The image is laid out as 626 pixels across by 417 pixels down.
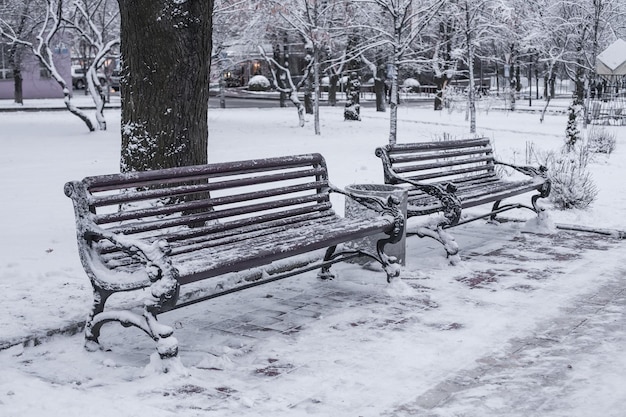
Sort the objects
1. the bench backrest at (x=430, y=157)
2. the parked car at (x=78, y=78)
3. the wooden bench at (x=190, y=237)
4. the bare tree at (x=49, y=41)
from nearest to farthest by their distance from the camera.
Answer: the wooden bench at (x=190, y=237) < the bench backrest at (x=430, y=157) < the bare tree at (x=49, y=41) < the parked car at (x=78, y=78)

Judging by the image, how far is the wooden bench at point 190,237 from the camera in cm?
450

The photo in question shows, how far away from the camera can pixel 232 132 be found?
21500 mm

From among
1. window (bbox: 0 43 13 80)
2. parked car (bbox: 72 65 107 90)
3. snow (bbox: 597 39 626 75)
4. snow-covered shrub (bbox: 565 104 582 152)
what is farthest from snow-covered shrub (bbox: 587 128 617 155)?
parked car (bbox: 72 65 107 90)

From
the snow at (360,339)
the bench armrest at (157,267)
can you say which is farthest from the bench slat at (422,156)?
the bench armrest at (157,267)

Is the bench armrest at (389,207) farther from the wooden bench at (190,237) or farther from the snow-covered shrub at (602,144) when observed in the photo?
the snow-covered shrub at (602,144)

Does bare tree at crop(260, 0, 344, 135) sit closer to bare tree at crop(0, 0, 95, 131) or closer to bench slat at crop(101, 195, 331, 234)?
bare tree at crop(0, 0, 95, 131)

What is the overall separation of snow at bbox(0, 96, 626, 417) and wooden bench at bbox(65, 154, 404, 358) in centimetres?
24

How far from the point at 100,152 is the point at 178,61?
10231mm

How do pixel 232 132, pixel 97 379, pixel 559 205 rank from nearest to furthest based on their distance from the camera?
pixel 97 379 → pixel 559 205 → pixel 232 132

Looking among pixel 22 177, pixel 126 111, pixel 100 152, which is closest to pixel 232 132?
pixel 100 152

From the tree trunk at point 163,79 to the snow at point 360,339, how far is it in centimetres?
118

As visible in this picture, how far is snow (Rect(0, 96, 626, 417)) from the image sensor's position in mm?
3992

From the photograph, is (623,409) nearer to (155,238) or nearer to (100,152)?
(155,238)

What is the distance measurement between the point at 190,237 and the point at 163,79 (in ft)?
6.57
